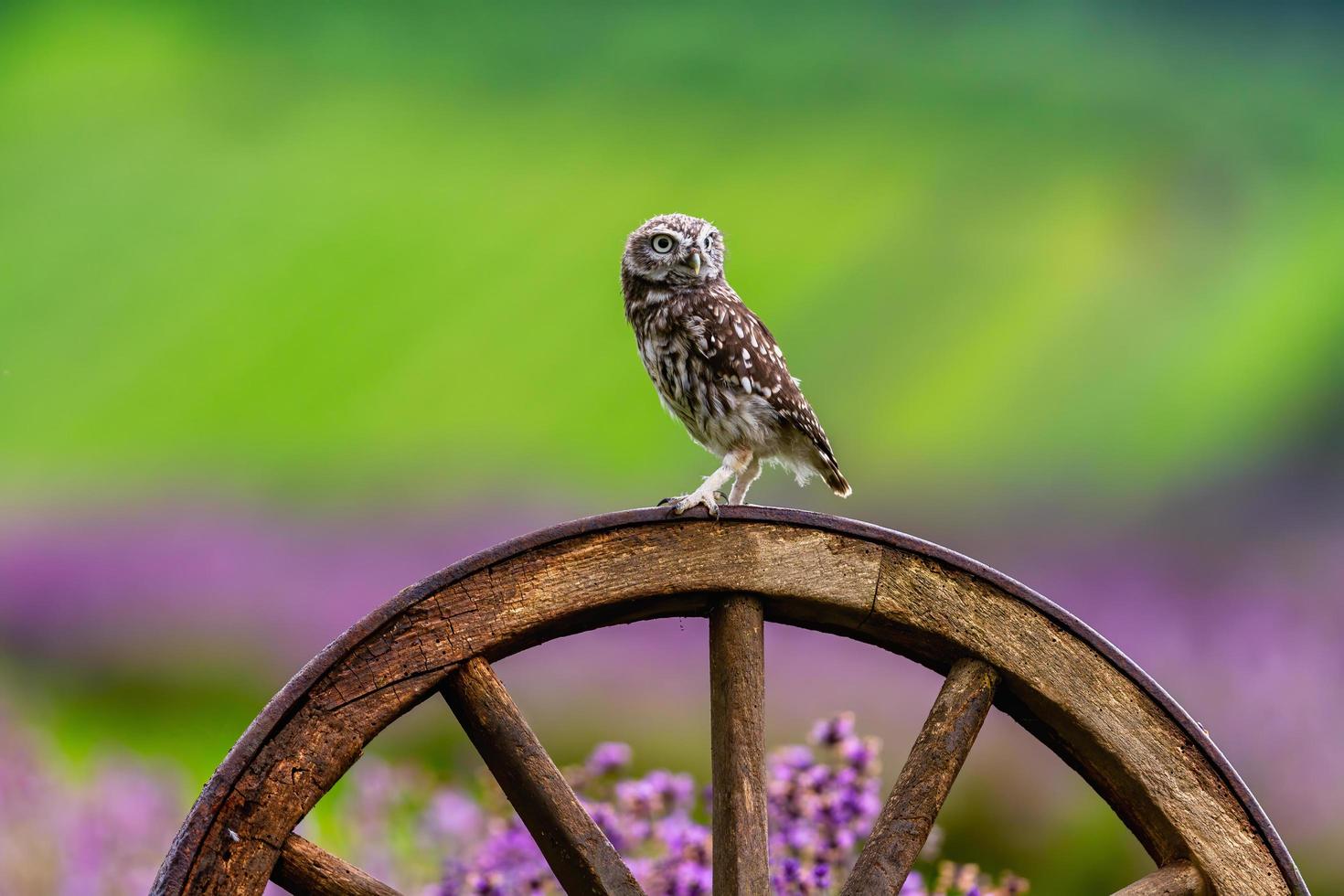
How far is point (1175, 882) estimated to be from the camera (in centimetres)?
154

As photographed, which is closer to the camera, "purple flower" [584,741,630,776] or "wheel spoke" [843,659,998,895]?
"wheel spoke" [843,659,998,895]

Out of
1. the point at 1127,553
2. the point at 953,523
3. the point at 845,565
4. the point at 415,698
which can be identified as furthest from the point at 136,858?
the point at 1127,553

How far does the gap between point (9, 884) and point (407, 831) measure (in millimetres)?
843

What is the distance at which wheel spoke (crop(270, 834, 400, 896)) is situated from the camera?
4.73 ft

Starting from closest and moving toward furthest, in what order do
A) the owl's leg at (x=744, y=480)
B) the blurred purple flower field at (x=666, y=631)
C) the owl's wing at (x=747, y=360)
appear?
the owl's wing at (x=747, y=360)
the owl's leg at (x=744, y=480)
the blurred purple flower field at (x=666, y=631)

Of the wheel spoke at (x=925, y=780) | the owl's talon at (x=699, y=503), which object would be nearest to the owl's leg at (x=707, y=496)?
the owl's talon at (x=699, y=503)

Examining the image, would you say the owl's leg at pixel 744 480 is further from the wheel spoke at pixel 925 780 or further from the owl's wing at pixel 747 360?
the wheel spoke at pixel 925 780

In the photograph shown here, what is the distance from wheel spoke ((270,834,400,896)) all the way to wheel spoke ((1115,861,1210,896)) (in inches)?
31.6

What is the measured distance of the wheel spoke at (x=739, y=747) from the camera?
150 centimetres

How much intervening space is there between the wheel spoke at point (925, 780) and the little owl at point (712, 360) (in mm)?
387

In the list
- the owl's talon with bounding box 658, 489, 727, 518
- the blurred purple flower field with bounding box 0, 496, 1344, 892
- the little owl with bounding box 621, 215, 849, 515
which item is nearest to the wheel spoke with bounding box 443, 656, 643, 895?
the owl's talon with bounding box 658, 489, 727, 518

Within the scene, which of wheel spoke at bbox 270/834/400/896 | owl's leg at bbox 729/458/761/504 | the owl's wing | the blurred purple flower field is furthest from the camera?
the blurred purple flower field

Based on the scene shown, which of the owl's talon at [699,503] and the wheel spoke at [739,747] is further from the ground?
the owl's talon at [699,503]

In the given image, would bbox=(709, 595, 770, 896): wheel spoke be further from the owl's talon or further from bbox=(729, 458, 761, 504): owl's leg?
bbox=(729, 458, 761, 504): owl's leg
